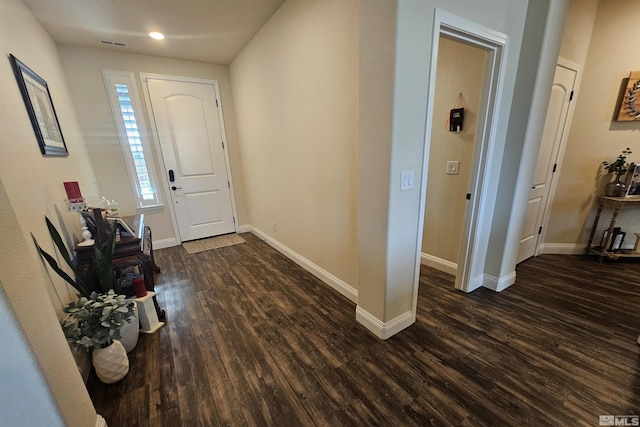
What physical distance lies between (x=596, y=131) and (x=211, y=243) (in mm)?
5142

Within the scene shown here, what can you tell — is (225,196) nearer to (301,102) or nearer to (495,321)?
(301,102)

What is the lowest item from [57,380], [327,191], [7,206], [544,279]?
[544,279]

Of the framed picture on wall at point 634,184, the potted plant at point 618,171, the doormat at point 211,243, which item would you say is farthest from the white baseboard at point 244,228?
the framed picture on wall at point 634,184

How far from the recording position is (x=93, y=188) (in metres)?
2.97

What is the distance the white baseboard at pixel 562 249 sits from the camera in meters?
2.96

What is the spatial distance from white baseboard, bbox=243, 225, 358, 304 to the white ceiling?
258cm

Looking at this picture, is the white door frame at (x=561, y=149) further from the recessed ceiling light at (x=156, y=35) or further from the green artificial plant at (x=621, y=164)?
the recessed ceiling light at (x=156, y=35)

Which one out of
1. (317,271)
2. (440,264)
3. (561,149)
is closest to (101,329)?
(317,271)

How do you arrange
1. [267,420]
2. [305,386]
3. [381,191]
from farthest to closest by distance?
[381,191] → [305,386] → [267,420]

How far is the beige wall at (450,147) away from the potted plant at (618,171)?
→ 1.80 meters

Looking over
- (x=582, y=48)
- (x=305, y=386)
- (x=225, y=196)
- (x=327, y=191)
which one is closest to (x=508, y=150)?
(x=327, y=191)

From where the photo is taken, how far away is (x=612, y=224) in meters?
2.69

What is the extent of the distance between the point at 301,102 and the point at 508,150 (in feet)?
6.17

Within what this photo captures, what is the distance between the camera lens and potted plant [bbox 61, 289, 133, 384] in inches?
52.2
